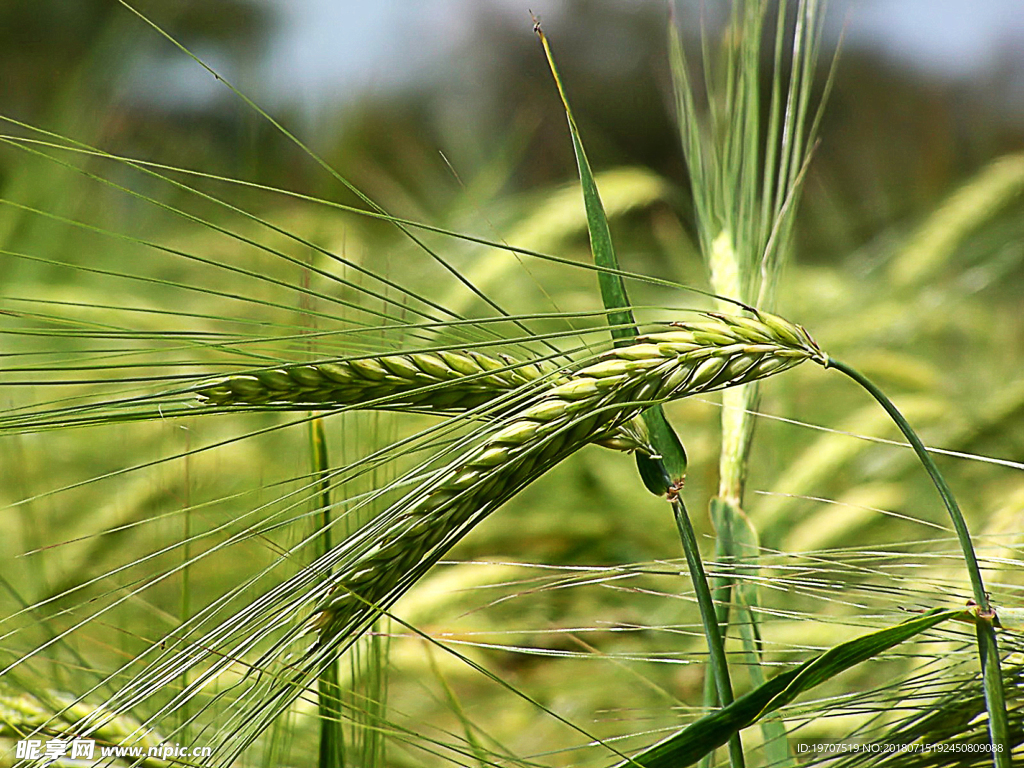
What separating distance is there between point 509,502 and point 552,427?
687 mm

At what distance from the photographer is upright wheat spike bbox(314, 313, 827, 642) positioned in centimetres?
18

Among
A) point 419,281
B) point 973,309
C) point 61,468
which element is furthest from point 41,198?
point 973,309

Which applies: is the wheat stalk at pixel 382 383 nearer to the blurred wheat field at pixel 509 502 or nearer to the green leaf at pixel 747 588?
the blurred wheat field at pixel 509 502

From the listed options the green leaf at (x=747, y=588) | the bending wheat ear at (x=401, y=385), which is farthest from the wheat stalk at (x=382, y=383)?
the green leaf at (x=747, y=588)

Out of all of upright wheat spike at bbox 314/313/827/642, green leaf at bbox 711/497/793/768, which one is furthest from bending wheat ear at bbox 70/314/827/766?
green leaf at bbox 711/497/793/768

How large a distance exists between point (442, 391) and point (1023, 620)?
0.19m

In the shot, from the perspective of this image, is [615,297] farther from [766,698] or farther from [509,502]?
[509,502]

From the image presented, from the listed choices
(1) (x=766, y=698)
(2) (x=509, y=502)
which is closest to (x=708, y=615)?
(1) (x=766, y=698)

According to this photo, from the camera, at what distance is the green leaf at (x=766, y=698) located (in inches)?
7.4

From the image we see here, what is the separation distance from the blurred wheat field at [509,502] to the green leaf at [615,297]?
14mm

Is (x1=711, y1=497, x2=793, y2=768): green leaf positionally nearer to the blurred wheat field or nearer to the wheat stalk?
the blurred wheat field

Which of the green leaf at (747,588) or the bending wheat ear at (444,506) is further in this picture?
the green leaf at (747,588)

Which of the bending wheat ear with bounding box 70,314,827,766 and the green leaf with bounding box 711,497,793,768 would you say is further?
the green leaf with bounding box 711,497,793,768

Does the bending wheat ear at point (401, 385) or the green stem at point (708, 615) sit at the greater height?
the bending wheat ear at point (401, 385)
